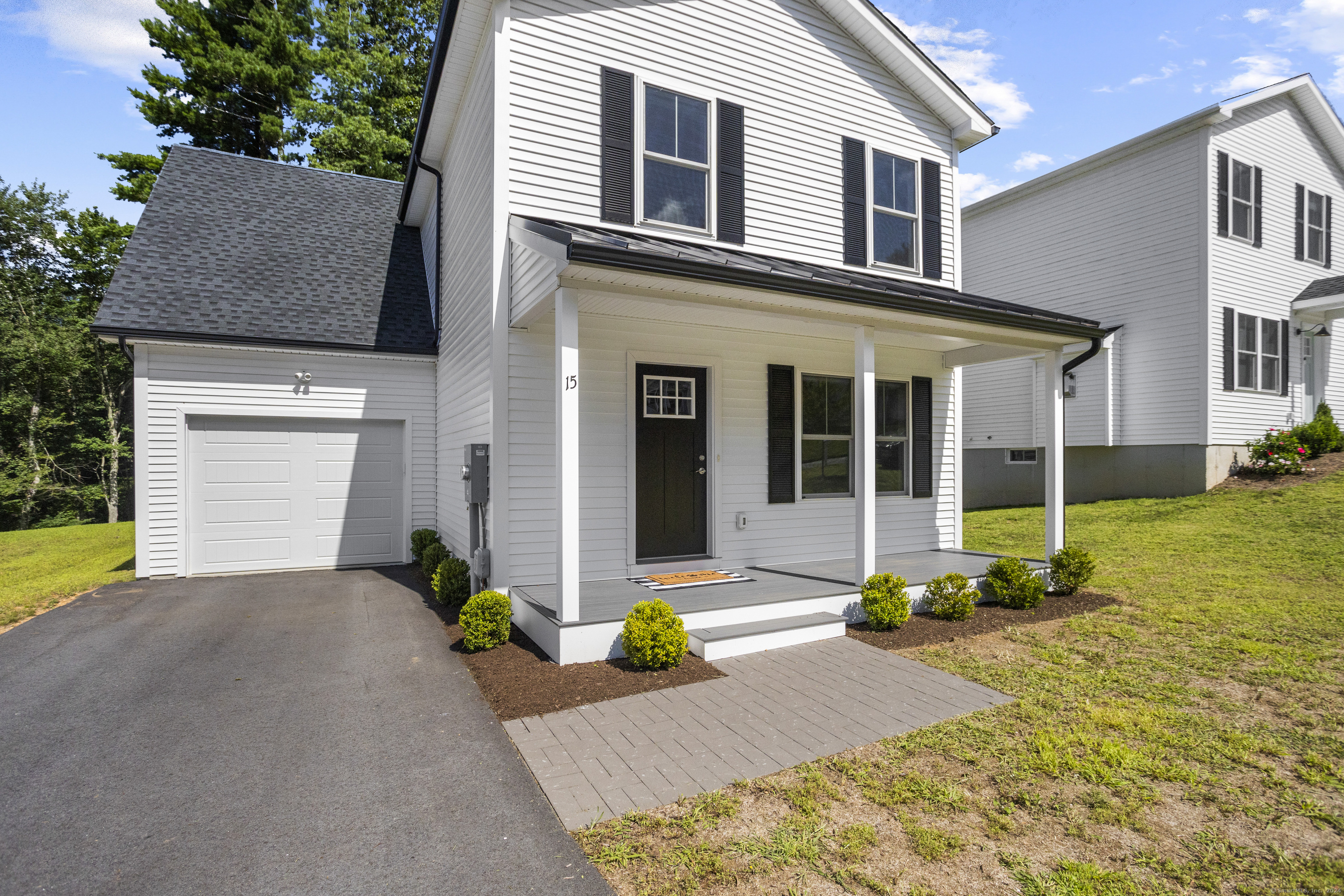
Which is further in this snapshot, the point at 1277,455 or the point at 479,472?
the point at 1277,455

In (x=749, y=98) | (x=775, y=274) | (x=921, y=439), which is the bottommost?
(x=921, y=439)

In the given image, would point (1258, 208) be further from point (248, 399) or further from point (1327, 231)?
point (248, 399)

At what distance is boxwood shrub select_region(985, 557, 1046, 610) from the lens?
6484mm

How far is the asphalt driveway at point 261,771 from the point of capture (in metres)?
2.51

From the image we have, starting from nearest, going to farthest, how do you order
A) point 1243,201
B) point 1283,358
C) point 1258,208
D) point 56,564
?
point 56,564 < point 1243,201 < point 1258,208 < point 1283,358

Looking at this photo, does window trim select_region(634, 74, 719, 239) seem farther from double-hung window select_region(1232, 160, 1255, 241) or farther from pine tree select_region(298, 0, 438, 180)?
pine tree select_region(298, 0, 438, 180)

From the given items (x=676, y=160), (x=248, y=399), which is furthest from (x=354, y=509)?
(x=676, y=160)

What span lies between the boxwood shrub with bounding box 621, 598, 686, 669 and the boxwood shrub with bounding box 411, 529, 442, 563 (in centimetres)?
469

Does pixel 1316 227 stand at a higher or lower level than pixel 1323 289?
higher

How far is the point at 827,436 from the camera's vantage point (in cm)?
771

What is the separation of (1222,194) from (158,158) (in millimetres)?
26277

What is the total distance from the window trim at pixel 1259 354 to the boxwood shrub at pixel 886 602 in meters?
11.2

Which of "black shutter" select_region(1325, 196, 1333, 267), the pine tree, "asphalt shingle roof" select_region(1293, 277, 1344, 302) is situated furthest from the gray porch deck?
the pine tree

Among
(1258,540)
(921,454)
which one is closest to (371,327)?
(921,454)
